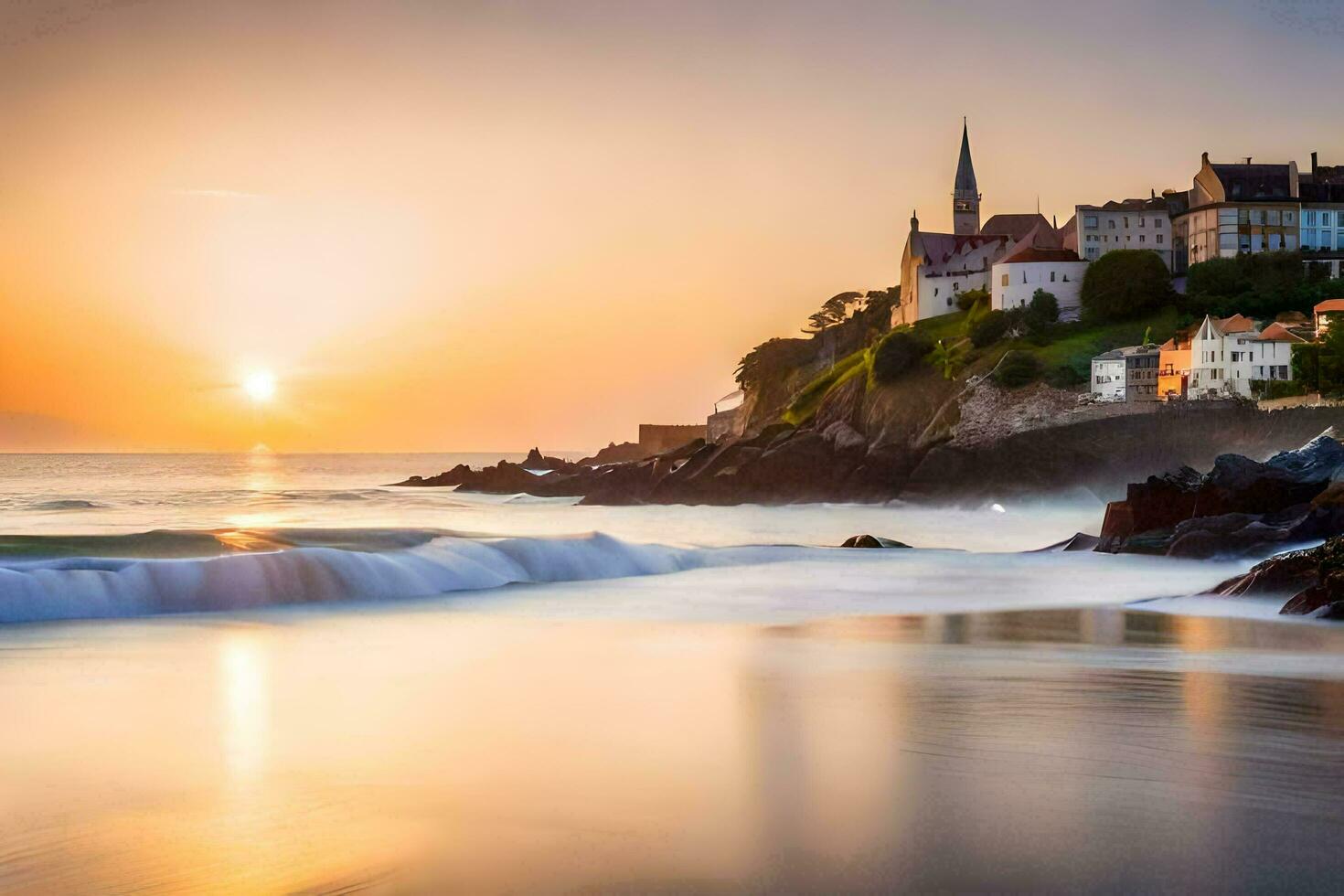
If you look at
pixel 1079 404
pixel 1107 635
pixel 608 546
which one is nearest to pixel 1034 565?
pixel 608 546

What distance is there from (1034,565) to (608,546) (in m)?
8.04

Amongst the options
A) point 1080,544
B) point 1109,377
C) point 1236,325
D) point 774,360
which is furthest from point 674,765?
point 774,360

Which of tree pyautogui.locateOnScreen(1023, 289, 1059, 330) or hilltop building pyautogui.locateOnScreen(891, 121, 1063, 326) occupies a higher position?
hilltop building pyautogui.locateOnScreen(891, 121, 1063, 326)

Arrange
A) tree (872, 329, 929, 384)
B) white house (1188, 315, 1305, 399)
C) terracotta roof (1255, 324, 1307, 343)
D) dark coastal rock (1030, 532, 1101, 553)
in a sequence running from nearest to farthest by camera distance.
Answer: dark coastal rock (1030, 532, 1101, 553), white house (1188, 315, 1305, 399), terracotta roof (1255, 324, 1307, 343), tree (872, 329, 929, 384)

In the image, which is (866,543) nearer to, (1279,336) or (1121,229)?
(1279,336)

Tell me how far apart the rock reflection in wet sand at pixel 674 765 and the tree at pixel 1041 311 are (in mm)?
58338

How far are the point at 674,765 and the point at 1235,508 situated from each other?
60.2 feet

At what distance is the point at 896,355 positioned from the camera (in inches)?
2685

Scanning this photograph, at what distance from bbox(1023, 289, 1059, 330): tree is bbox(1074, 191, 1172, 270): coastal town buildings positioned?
5.52 m

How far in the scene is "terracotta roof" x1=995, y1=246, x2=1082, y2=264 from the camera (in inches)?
2901

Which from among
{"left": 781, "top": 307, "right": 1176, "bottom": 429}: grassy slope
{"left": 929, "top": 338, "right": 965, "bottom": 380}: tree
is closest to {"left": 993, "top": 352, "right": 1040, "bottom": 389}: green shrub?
{"left": 781, "top": 307, "right": 1176, "bottom": 429}: grassy slope

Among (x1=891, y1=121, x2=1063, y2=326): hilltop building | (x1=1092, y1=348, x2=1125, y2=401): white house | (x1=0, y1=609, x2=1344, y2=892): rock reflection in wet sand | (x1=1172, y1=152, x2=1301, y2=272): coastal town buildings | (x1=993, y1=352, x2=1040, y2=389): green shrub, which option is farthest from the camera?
(x1=891, y1=121, x2=1063, y2=326): hilltop building

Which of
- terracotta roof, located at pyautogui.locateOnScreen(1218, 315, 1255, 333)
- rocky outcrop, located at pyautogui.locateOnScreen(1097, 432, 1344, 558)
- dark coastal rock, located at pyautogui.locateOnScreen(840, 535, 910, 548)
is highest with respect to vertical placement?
terracotta roof, located at pyautogui.locateOnScreen(1218, 315, 1255, 333)

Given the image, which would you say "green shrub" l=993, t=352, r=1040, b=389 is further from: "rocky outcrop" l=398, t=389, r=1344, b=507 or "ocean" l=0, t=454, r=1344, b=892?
"ocean" l=0, t=454, r=1344, b=892
